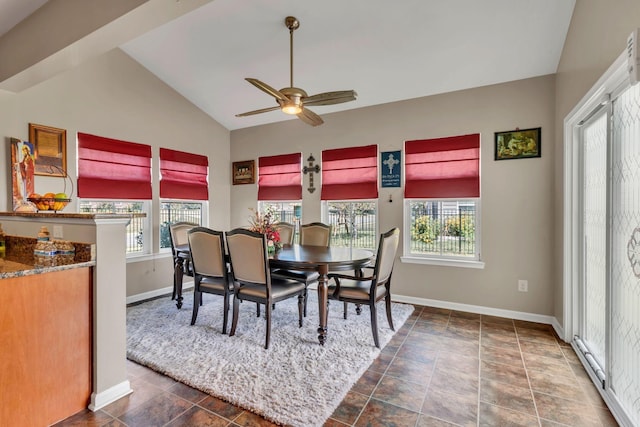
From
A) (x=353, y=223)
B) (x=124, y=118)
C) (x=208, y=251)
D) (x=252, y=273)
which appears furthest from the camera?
(x=353, y=223)

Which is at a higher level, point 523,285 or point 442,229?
point 442,229

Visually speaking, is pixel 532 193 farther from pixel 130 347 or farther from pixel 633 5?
pixel 130 347

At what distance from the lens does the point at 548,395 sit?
6.85ft

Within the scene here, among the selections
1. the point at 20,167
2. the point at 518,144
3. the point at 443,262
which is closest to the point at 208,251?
the point at 20,167

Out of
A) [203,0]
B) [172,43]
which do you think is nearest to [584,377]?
[203,0]

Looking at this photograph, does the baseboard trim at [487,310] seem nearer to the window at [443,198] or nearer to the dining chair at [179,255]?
the window at [443,198]

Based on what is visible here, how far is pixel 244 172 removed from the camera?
17.7 ft

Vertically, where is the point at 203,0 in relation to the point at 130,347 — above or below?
above

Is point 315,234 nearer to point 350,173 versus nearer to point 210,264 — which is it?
point 350,173

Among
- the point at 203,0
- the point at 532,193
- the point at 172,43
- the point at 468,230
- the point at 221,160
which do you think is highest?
the point at 172,43

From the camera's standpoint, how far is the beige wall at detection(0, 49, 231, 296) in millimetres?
3297

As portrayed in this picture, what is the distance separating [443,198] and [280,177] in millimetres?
2470

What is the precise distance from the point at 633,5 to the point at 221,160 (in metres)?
4.98

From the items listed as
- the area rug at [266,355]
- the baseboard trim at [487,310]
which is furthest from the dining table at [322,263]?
the baseboard trim at [487,310]
